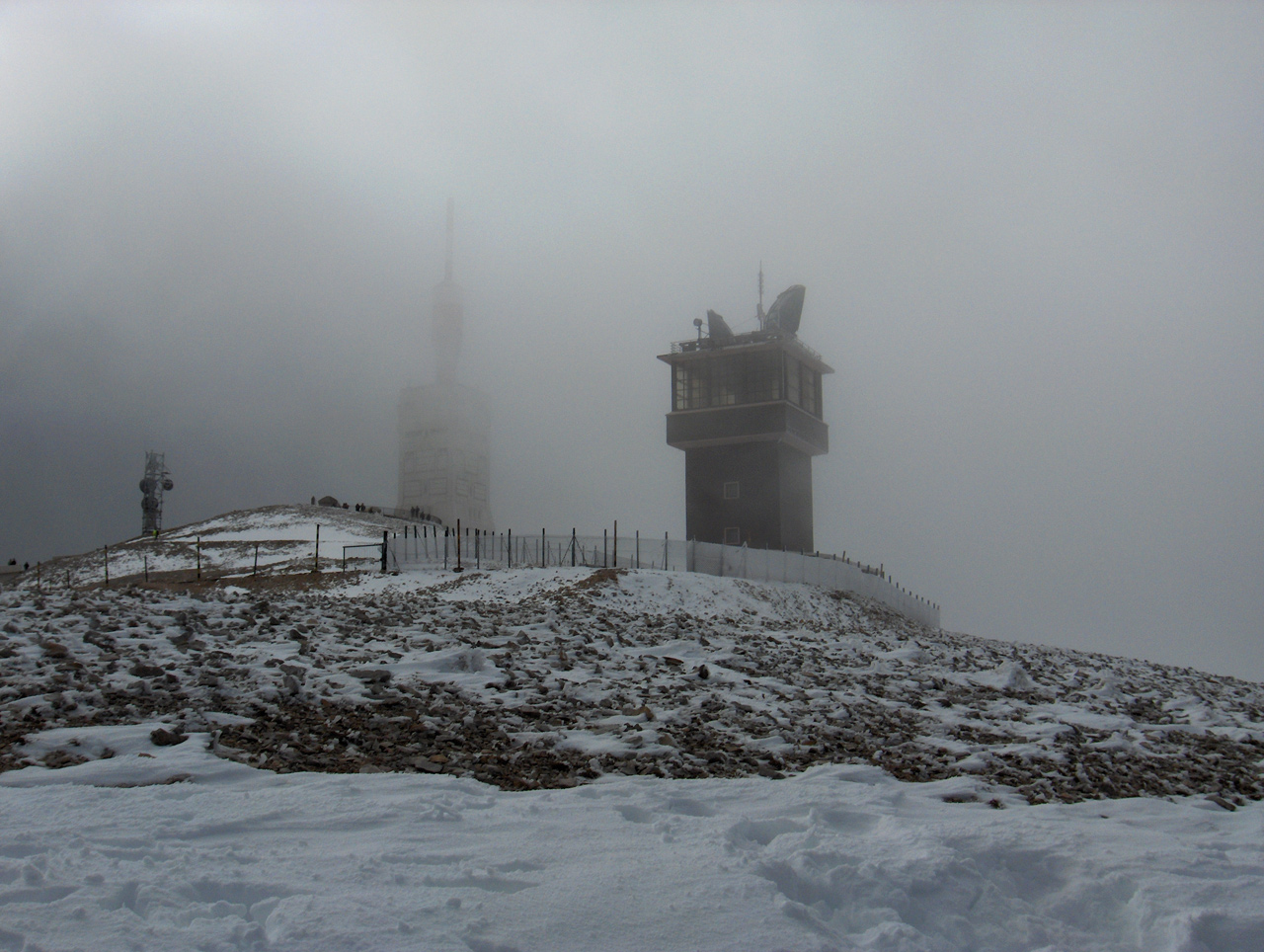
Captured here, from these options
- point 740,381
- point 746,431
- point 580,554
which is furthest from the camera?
point 740,381

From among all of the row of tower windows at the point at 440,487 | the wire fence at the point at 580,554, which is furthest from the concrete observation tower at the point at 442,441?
the wire fence at the point at 580,554

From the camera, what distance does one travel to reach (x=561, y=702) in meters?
10.3

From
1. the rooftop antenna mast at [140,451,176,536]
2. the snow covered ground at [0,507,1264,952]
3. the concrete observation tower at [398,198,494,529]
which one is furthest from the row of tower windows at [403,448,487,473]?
the snow covered ground at [0,507,1264,952]

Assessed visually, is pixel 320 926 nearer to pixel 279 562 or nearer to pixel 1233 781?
pixel 1233 781

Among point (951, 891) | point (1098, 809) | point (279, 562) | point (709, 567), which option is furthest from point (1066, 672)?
point (279, 562)

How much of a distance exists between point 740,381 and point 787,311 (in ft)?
22.7

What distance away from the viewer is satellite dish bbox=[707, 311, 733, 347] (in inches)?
2297

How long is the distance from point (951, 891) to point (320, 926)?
3.44 meters

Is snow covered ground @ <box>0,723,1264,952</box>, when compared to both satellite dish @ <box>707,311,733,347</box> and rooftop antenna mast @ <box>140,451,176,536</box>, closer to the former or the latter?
satellite dish @ <box>707,311,733,347</box>

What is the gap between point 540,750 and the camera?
8.41m

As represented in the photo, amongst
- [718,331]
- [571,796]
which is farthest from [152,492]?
[571,796]

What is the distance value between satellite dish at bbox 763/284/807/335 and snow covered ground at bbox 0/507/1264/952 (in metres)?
46.9

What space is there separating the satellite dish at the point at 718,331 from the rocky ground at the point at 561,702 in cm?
4239

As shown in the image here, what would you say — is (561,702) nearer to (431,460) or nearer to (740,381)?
(740,381)
